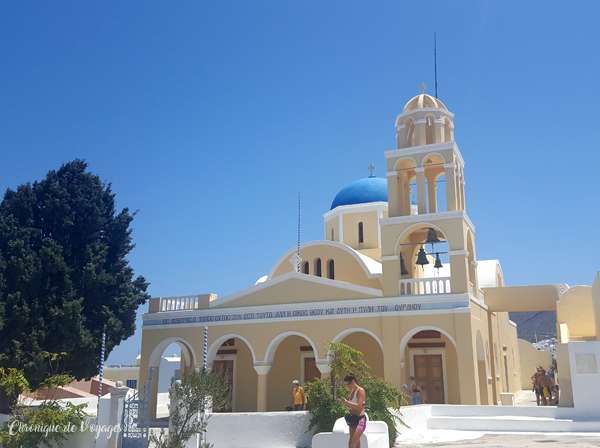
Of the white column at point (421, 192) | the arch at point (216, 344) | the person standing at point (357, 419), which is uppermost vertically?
the white column at point (421, 192)

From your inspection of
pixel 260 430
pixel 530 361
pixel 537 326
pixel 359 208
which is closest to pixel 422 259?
pixel 359 208

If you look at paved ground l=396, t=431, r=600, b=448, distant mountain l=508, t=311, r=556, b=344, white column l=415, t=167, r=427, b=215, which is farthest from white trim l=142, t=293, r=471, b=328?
distant mountain l=508, t=311, r=556, b=344

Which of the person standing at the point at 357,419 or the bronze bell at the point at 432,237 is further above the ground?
the bronze bell at the point at 432,237

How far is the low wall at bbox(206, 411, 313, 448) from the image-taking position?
38.4 feet

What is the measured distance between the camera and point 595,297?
1535cm

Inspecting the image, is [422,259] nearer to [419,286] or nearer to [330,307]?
[419,286]

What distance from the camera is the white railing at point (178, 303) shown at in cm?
1995

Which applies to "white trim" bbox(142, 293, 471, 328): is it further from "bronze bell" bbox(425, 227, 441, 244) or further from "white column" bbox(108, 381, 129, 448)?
"white column" bbox(108, 381, 129, 448)

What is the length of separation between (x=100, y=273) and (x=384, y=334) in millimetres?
9187

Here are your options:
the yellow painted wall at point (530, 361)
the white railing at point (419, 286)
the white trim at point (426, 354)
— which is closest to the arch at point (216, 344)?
the white trim at point (426, 354)

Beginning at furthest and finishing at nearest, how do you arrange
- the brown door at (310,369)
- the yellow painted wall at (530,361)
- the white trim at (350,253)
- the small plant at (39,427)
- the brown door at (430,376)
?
the yellow painted wall at (530,361)
the white trim at (350,253)
the brown door at (310,369)
the brown door at (430,376)
the small plant at (39,427)

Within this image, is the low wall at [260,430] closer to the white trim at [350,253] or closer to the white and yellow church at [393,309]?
the white and yellow church at [393,309]

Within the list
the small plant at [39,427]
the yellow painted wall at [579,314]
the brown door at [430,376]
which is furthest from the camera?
the brown door at [430,376]

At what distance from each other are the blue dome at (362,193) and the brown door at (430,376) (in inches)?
284
